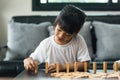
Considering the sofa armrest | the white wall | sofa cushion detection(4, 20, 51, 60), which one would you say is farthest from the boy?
the white wall

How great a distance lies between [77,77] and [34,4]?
263 cm

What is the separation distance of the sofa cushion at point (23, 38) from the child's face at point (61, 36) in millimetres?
1623

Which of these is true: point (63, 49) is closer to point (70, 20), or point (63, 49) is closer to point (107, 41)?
point (70, 20)

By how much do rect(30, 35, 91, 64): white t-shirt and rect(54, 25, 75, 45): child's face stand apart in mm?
31

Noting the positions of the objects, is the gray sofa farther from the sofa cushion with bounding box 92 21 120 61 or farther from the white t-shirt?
the white t-shirt

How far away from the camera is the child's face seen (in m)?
1.71

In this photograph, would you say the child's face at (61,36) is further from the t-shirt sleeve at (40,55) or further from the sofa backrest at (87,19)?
the sofa backrest at (87,19)

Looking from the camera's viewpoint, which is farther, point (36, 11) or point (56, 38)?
point (36, 11)

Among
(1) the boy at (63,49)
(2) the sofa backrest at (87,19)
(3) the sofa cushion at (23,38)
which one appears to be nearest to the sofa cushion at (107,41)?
(2) the sofa backrest at (87,19)

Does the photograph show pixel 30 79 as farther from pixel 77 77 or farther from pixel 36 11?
pixel 36 11

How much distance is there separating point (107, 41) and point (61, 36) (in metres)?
1.75

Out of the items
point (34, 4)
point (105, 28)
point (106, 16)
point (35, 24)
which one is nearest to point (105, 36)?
point (105, 28)

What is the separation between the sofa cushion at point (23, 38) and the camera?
343 centimetres

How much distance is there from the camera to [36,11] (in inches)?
155
